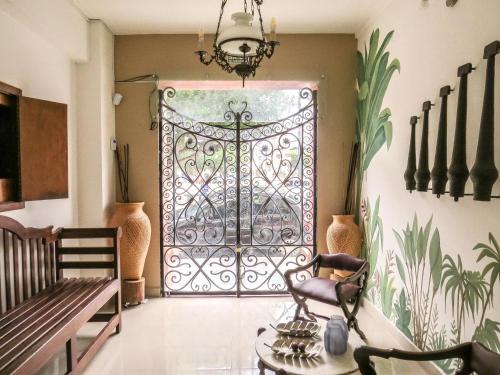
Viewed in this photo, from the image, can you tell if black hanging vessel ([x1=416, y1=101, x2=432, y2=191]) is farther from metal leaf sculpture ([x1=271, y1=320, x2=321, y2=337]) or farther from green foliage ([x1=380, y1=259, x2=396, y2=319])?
metal leaf sculpture ([x1=271, y1=320, x2=321, y2=337])

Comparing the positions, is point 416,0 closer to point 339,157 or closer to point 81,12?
point 339,157

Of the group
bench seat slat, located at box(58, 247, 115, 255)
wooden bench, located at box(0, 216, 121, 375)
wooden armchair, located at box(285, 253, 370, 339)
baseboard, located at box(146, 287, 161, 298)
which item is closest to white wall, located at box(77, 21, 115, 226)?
wooden bench, located at box(0, 216, 121, 375)

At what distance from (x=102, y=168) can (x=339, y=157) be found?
2.58 metres

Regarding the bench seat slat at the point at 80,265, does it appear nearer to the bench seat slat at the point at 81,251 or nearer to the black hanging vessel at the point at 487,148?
the bench seat slat at the point at 81,251

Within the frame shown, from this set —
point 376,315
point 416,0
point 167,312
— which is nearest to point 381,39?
point 416,0

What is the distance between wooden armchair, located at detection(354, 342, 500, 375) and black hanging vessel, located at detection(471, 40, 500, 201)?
2.28 ft

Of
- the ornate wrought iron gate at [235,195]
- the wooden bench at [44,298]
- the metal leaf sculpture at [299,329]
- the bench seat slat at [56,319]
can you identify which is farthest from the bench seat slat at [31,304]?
the metal leaf sculpture at [299,329]

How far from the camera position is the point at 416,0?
8.98 feet

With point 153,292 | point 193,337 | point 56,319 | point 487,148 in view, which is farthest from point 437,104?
point 153,292

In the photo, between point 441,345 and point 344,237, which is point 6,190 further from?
point 441,345

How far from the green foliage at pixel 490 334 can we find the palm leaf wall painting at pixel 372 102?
1.67 meters

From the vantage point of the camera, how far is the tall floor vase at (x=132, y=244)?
3744 mm

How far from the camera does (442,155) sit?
2.18 m

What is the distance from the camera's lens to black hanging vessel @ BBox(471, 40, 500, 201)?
1742 mm
